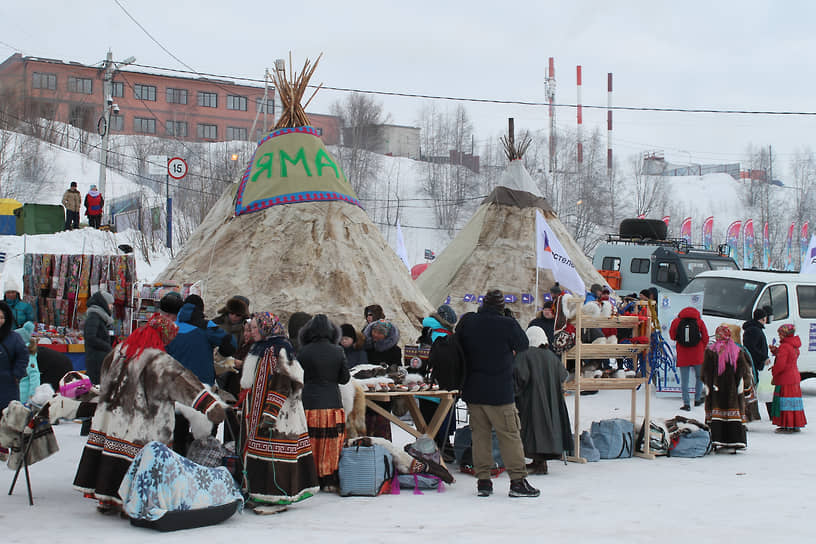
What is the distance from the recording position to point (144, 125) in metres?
60.1

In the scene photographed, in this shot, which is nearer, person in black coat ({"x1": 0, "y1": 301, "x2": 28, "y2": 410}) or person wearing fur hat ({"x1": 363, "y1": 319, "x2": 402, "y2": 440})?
person in black coat ({"x1": 0, "y1": 301, "x2": 28, "y2": 410})

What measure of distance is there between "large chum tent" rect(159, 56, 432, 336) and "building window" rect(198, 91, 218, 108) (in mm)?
50407

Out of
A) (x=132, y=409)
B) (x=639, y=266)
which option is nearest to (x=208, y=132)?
(x=639, y=266)

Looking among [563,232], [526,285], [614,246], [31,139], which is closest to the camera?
[526,285]

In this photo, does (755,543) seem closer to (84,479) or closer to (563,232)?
(84,479)

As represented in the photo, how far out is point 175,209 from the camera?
3631 cm

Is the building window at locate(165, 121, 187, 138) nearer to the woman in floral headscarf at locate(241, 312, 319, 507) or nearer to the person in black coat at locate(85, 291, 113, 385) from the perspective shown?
the person in black coat at locate(85, 291, 113, 385)

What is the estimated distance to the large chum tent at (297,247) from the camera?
1173cm

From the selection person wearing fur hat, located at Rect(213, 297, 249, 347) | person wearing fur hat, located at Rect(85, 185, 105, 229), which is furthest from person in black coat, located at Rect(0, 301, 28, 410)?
person wearing fur hat, located at Rect(85, 185, 105, 229)

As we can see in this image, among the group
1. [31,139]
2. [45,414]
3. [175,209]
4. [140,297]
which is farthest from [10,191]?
[45,414]

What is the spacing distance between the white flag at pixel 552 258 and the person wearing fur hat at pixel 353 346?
5.02 meters

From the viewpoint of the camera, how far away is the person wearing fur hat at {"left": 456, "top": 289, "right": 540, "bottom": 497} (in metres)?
6.32

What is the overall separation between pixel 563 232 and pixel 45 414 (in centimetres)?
1412

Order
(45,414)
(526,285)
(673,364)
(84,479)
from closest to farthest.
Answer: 1. (84,479)
2. (45,414)
3. (673,364)
4. (526,285)
